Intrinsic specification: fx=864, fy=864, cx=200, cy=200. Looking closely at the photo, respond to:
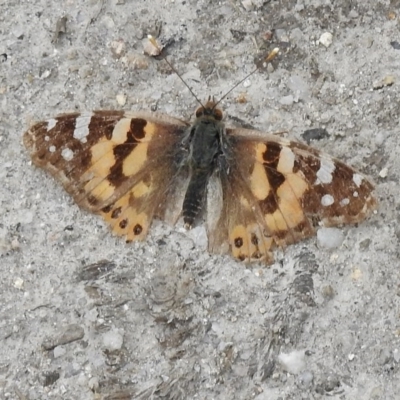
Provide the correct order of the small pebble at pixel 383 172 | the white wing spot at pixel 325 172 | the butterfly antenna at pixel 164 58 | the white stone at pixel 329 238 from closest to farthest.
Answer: the white wing spot at pixel 325 172, the white stone at pixel 329 238, the small pebble at pixel 383 172, the butterfly antenna at pixel 164 58

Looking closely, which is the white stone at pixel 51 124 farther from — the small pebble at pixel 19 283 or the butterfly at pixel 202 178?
the small pebble at pixel 19 283

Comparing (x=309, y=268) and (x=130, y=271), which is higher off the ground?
(x=130, y=271)

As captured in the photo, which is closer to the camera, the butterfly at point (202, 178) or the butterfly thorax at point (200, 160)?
the butterfly at point (202, 178)

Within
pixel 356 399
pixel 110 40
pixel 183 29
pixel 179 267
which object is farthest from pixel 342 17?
pixel 356 399

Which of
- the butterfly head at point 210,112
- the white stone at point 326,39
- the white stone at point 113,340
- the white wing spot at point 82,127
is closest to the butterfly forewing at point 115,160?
the white wing spot at point 82,127

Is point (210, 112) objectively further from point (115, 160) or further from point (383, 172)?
point (383, 172)

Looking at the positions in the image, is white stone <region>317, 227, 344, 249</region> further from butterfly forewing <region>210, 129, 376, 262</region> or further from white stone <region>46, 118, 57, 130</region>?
white stone <region>46, 118, 57, 130</region>

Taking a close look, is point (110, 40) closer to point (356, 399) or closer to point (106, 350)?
point (106, 350)
